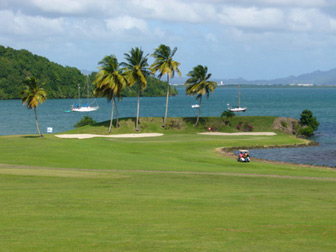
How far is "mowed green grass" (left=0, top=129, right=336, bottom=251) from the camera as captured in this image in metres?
15.2

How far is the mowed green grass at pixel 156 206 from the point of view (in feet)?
49.7

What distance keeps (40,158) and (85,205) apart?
62.5 feet

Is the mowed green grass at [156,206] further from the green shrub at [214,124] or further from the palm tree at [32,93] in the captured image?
the green shrub at [214,124]

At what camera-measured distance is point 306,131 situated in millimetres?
75375

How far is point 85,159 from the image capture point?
131 ft

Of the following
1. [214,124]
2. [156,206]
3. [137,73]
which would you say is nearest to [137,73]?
[137,73]

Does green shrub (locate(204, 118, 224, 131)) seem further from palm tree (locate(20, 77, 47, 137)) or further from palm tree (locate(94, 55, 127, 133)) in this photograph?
palm tree (locate(20, 77, 47, 137))

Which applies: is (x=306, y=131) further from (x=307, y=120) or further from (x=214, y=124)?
(x=214, y=124)

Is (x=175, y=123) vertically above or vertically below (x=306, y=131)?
above

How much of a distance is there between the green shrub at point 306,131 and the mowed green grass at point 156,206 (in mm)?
35982

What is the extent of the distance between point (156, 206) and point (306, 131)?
5868 cm

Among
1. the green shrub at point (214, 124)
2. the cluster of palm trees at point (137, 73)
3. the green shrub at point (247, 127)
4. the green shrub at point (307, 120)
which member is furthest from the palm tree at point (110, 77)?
the green shrub at point (307, 120)

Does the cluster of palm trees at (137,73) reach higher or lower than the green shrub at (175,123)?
higher

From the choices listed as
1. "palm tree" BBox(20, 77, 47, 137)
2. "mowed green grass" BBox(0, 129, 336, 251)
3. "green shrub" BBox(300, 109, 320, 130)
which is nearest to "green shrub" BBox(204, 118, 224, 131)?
"green shrub" BBox(300, 109, 320, 130)
